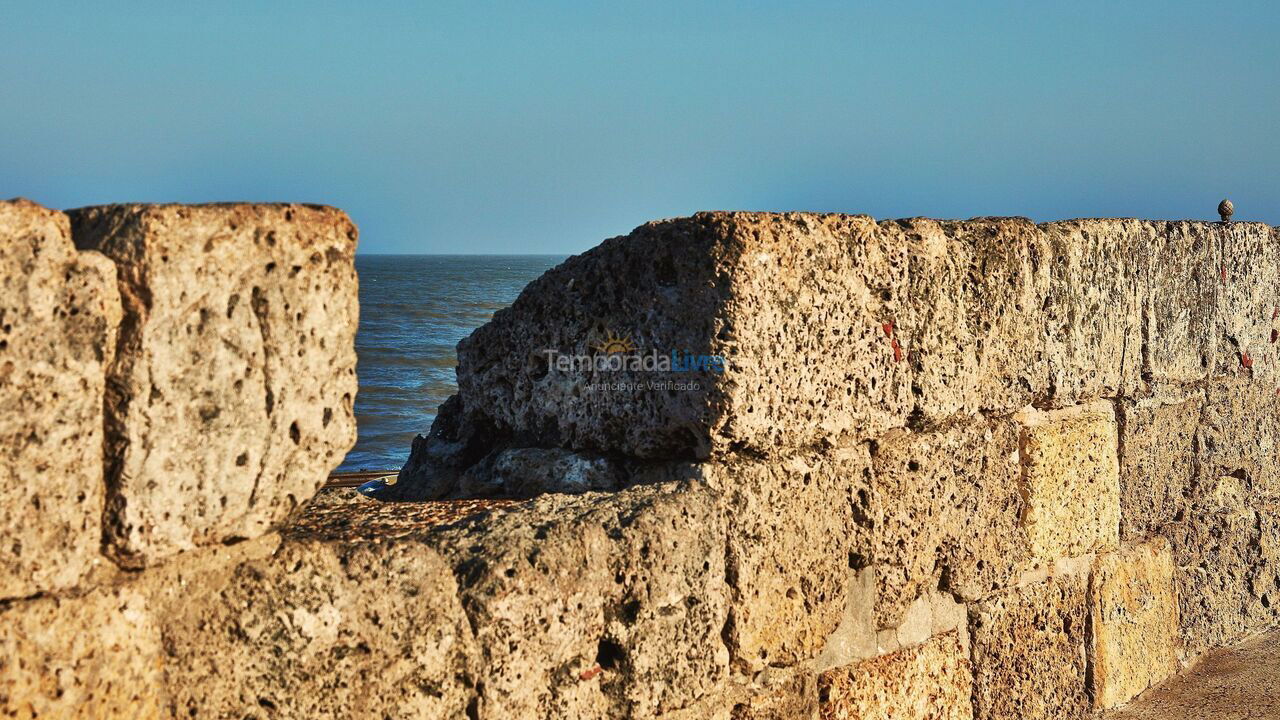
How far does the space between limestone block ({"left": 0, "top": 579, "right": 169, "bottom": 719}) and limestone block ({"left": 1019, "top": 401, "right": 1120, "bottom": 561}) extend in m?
2.43

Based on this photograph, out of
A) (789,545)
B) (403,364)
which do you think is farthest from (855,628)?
(403,364)

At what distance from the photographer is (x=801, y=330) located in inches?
105

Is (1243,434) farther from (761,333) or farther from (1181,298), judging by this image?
(761,333)

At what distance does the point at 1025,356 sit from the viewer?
338 cm

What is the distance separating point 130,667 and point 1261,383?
424 centimetres

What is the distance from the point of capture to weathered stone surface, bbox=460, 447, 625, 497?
9.14 ft

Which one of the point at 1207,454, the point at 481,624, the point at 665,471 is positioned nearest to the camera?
the point at 481,624

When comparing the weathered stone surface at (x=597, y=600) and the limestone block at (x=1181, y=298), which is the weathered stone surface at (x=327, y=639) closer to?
the weathered stone surface at (x=597, y=600)

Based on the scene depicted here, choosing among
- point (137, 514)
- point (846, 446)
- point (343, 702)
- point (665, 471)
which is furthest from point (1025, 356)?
point (137, 514)

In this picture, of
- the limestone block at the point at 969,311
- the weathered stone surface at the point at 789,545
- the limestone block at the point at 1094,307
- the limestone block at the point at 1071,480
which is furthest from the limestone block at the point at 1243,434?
the weathered stone surface at the point at 789,545

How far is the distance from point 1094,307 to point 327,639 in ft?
8.62

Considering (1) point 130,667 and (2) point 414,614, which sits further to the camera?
(2) point 414,614

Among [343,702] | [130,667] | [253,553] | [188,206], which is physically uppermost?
[188,206]

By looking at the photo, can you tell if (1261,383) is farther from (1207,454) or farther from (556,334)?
(556,334)
